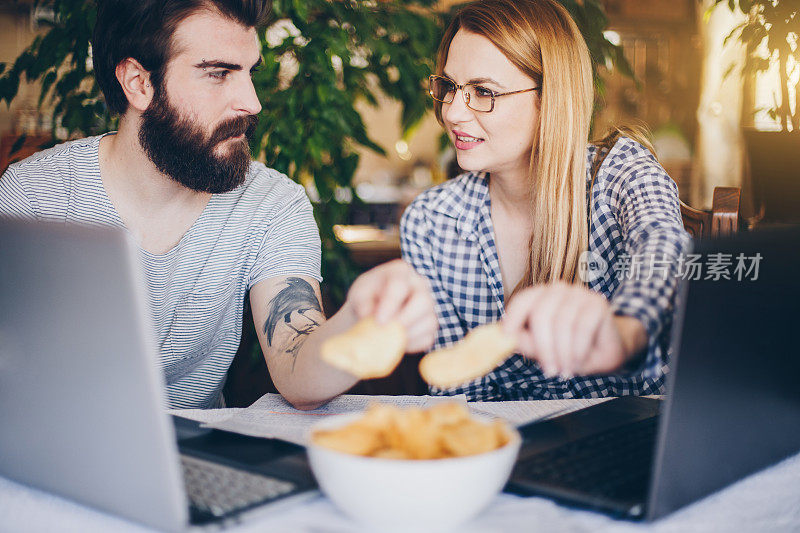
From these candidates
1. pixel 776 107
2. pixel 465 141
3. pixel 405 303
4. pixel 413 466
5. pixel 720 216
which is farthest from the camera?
pixel 776 107

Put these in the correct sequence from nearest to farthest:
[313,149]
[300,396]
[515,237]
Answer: [300,396], [515,237], [313,149]

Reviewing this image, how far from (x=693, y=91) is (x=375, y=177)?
98.4 inches

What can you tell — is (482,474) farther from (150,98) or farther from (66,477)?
(150,98)

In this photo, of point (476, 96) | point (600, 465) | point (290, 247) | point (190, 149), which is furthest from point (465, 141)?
point (600, 465)

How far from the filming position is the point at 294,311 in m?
1.25

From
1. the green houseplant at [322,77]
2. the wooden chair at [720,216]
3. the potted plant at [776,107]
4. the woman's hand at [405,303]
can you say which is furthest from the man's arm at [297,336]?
the potted plant at [776,107]

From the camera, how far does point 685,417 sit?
66 centimetres

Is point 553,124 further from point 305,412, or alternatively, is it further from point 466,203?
point 305,412

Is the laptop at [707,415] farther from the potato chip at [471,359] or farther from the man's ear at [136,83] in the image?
the man's ear at [136,83]

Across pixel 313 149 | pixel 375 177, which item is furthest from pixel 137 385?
pixel 375 177

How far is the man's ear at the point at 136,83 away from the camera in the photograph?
1.42m

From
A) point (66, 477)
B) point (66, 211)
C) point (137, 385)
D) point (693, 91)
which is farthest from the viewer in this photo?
point (693, 91)

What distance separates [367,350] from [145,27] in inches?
38.4

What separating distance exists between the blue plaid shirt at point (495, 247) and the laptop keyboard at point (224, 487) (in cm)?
52
